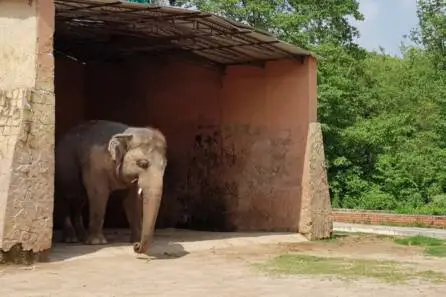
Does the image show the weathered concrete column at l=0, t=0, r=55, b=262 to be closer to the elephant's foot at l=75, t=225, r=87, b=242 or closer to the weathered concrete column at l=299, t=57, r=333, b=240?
the elephant's foot at l=75, t=225, r=87, b=242

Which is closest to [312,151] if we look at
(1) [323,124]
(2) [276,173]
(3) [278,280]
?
(2) [276,173]

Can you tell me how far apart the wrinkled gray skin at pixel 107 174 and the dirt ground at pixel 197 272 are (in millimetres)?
618

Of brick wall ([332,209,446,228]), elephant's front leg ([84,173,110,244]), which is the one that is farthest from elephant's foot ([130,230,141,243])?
brick wall ([332,209,446,228])

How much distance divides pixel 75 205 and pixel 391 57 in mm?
35689

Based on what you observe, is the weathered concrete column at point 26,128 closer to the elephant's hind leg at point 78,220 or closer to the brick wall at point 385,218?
the elephant's hind leg at point 78,220

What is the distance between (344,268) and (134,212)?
14.5 feet

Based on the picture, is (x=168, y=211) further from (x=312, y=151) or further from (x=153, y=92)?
(x=312, y=151)

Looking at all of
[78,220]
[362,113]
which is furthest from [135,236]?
[362,113]

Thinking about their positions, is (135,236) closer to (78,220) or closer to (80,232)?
(80,232)

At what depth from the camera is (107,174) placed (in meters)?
14.5

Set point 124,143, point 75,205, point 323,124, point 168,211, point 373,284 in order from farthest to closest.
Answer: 1. point 323,124
2. point 168,211
3. point 75,205
4. point 124,143
5. point 373,284

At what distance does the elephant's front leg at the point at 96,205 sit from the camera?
14344mm

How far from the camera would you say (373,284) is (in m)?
10.5

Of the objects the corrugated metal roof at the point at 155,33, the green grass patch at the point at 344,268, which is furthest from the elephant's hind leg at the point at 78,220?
the green grass patch at the point at 344,268
